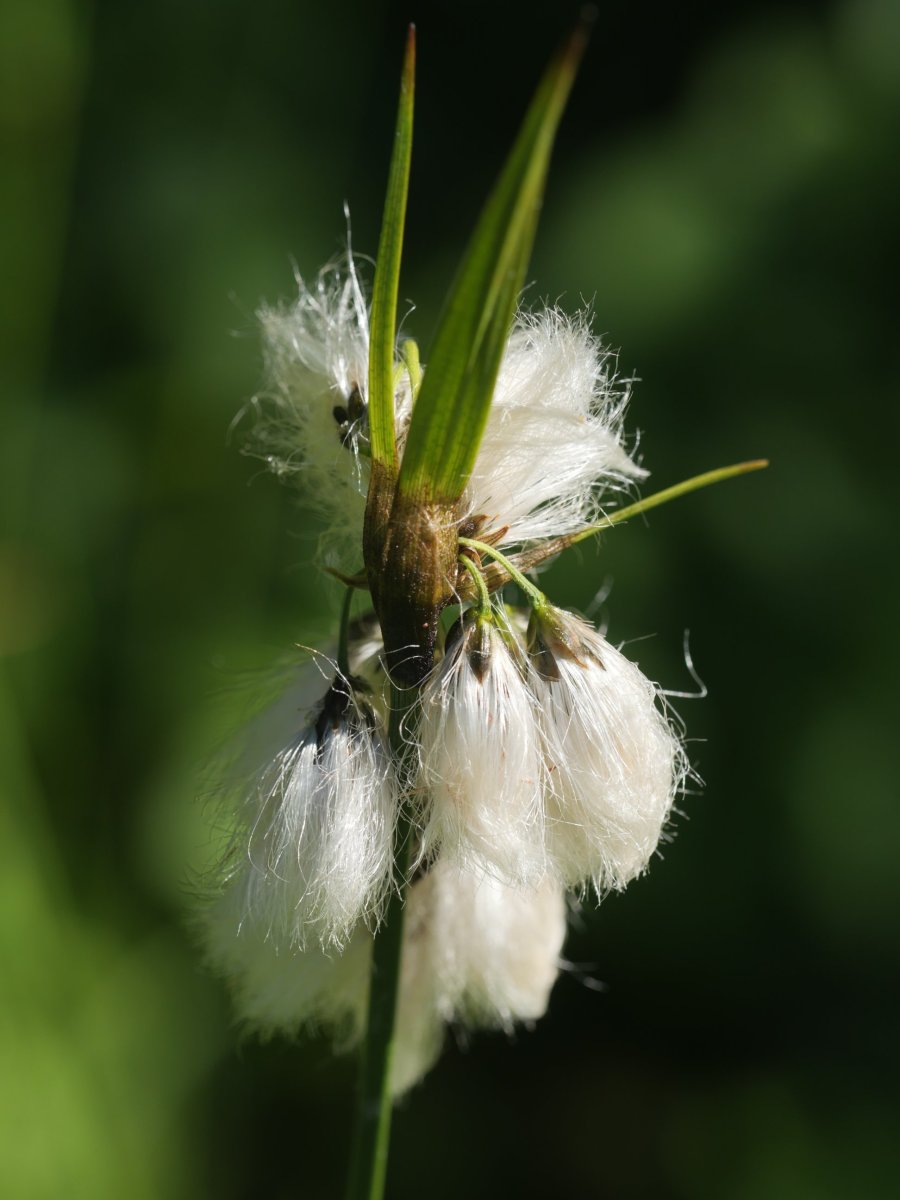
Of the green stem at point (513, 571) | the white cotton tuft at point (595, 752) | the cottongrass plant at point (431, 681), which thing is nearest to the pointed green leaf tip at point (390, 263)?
the cottongrass plant at point (431, 681)

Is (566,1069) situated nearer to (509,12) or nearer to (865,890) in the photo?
(865,890)

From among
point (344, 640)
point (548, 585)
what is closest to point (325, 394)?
point (344, 640)

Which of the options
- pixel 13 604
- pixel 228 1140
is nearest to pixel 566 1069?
pixel 228 1140

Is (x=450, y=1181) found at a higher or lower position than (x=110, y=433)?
lower

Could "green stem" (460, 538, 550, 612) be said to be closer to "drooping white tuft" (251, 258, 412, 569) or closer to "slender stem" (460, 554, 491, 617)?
"slender stem" (460, 554, 491, 617)

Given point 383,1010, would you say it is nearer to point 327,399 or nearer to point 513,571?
point 513,571

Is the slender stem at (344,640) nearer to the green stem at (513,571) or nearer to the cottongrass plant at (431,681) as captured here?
the cottongrass plant at (431,681)
